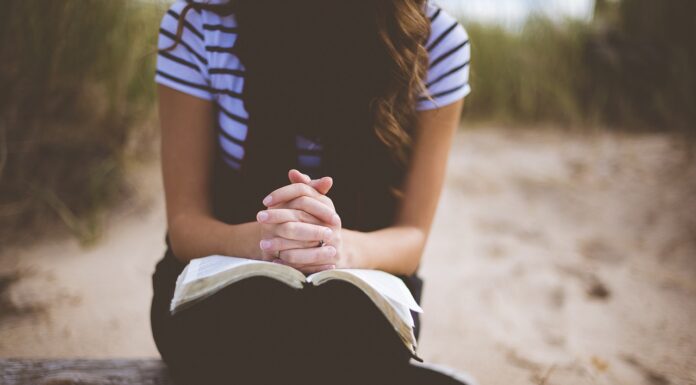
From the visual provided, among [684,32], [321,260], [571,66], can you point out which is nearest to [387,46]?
[321,260]

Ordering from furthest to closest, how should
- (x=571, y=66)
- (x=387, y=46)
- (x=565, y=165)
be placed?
(x=571, y=66) → (x=565, y=165) → (x=387, y=46)

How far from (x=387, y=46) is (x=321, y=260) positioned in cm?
52

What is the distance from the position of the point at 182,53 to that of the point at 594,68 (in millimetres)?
4237

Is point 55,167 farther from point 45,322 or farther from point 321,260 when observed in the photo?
point 321,260

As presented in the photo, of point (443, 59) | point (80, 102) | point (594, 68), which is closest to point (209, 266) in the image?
point (443, 59)

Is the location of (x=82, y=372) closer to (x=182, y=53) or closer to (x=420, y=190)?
(x=182, y=53)

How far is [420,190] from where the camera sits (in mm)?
1217

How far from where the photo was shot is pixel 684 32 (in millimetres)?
3932

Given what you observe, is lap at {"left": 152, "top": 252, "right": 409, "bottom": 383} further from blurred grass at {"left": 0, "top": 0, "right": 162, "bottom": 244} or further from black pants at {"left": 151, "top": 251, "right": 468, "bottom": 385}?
blurred grass at {"left": 0, "top": 0, "right": 162, "bottom": 244}

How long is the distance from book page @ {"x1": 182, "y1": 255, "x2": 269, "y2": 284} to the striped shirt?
0.36 metres

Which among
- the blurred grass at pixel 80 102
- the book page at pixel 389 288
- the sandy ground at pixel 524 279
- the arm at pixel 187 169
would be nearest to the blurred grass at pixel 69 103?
the blurred grass at pixel 80 102

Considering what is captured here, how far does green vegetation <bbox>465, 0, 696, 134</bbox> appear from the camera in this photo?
3.93 metres

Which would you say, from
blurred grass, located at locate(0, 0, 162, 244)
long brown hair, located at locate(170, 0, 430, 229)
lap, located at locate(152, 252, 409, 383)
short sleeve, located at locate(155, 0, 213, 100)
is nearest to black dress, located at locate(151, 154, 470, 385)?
lap, located at locate(152, 252, 409, 383)

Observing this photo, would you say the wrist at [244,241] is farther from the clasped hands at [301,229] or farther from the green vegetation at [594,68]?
the green vegetation at [594,68]
